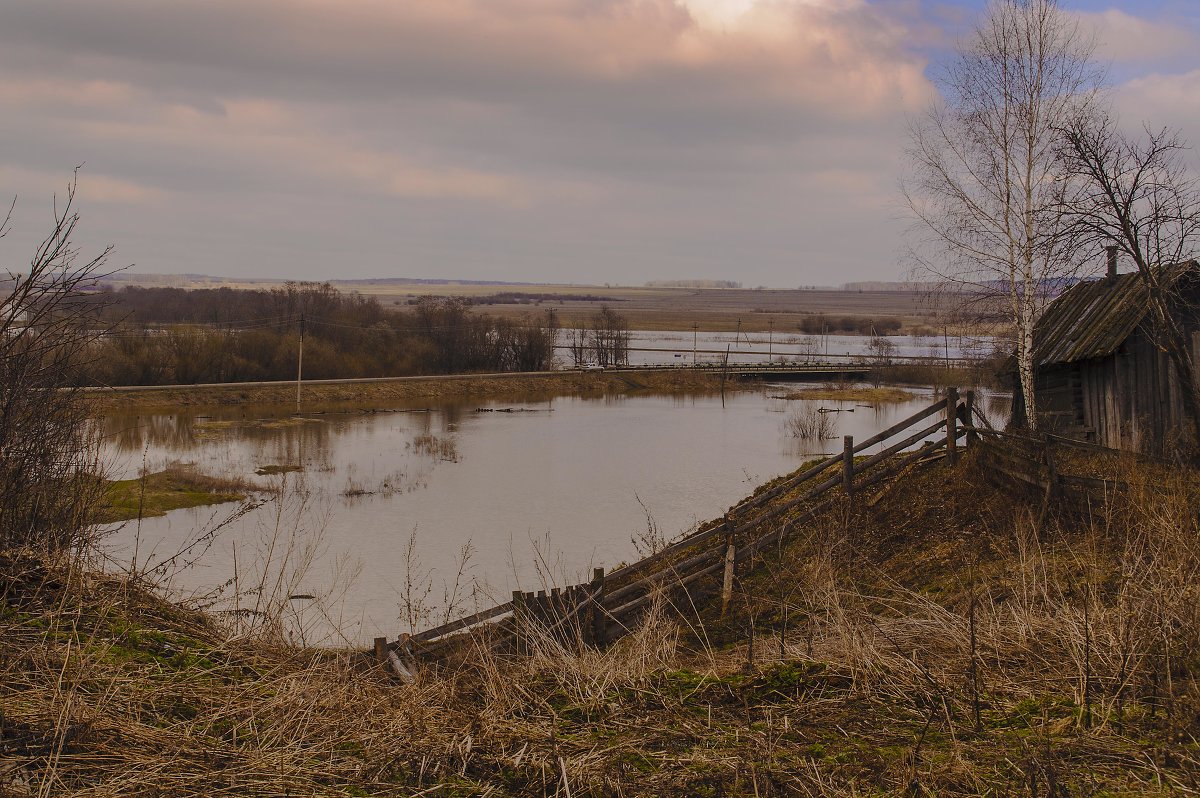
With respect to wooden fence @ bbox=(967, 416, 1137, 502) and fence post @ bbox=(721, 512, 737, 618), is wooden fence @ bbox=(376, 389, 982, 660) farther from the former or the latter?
wooden fence @ bbox=(967, 416, 1137, 502)

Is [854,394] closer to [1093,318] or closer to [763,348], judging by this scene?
[1093,318]

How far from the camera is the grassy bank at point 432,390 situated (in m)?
50.1

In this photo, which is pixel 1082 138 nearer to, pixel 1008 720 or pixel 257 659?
pixel 1008 720

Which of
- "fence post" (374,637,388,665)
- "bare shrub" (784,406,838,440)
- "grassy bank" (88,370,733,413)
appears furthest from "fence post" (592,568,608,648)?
"grassy bank" (88,370,733,413)

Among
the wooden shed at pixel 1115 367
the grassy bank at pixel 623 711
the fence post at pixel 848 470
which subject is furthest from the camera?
the wooden shed at pixel 1115 367

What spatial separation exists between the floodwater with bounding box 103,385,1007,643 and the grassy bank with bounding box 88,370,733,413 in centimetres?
394

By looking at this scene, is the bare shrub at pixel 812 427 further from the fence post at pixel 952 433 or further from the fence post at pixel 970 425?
the fence post at pixel 952 433

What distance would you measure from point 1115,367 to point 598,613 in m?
9.35

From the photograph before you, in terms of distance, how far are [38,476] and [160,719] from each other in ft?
16.8

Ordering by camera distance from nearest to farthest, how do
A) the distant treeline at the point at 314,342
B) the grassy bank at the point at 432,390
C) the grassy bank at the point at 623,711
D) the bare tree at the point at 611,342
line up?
the grassy bank at the point at 623,711
the grassy bank at the point at 432,390
the distant treeline at the point at 314,342
the bare tree at the point at 611,342

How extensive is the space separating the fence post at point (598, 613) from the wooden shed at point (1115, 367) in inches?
310

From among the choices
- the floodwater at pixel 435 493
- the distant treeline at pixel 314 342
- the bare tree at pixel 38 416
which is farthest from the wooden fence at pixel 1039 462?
the distant treeline at pixel 314 342

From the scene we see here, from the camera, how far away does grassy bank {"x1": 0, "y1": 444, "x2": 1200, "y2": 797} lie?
3.85 meters

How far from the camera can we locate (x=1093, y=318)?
1598 cm
